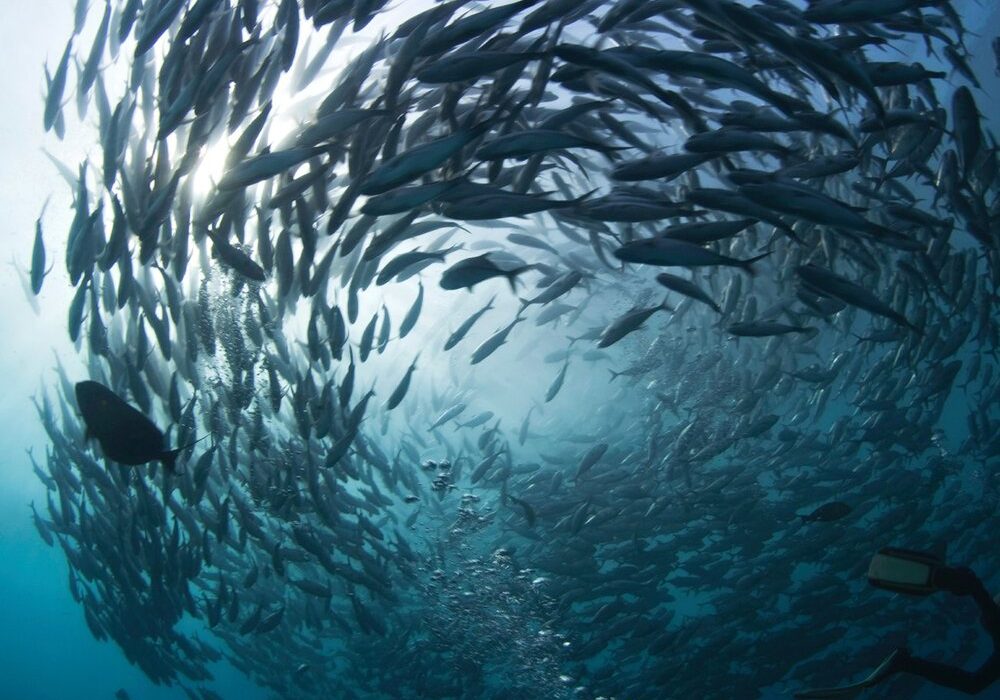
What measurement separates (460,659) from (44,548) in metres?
48.7

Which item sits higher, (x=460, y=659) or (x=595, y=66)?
(x=595, y=66)

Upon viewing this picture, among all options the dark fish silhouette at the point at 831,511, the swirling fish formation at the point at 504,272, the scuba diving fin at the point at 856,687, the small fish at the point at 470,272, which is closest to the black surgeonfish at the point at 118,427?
the swirling fish formation at the point at 504,272

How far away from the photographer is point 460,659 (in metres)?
11.9

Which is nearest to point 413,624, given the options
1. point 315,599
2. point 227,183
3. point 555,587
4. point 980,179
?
point 315,599

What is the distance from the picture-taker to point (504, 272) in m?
4.01

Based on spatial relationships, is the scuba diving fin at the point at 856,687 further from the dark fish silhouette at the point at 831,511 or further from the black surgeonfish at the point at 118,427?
the dark fish silhouette at the point at 831,511

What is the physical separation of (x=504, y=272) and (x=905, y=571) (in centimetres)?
287

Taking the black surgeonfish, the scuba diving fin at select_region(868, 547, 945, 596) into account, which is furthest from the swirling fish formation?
the scuba diving fin at select_region(868, 547, 945, 596)

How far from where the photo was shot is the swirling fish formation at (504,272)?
346 cm

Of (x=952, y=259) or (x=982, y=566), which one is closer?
(x=952, y=259)

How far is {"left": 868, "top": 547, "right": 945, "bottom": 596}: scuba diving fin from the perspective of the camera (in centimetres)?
198

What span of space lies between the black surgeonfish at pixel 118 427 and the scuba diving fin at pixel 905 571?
388cm

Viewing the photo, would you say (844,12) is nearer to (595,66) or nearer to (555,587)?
(595,66)

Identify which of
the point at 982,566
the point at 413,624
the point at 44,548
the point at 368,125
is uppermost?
the point at 44,548
